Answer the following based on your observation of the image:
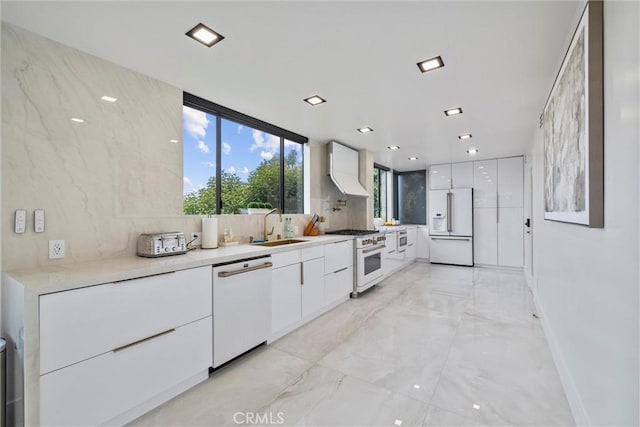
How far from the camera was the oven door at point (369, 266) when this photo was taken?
3980mm

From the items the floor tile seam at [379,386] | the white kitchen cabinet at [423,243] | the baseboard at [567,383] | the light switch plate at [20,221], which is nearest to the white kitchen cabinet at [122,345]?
the light switch plate at [20,221]

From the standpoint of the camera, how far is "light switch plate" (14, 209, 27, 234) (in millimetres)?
1628

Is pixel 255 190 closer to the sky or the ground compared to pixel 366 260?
closer to the sky

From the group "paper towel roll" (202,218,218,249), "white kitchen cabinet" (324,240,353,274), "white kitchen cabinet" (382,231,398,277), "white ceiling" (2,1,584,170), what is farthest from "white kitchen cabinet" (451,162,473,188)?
"paper towel roll" (202,218,218,249)

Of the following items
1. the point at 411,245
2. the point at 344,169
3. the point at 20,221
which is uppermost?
the point at 344,169

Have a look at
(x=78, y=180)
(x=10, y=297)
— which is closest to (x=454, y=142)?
(x=78, y=180)

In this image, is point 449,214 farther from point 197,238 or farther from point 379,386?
point 197,238

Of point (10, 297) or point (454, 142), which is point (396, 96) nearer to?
point (454, 142)

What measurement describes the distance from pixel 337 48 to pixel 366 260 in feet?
9.58

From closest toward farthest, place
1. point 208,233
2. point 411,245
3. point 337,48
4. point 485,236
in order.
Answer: point 337,48
point 208,233
point 485,236
point 411,245

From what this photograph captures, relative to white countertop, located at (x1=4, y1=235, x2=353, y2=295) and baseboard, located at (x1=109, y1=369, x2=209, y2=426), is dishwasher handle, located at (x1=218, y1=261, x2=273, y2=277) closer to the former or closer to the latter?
white countertop, located at (x1=4, y1=235, x2=353, y2=295)

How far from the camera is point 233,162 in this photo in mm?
3141

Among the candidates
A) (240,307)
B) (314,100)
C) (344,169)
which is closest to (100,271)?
(240,307)

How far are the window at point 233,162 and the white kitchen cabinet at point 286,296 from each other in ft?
3.08
